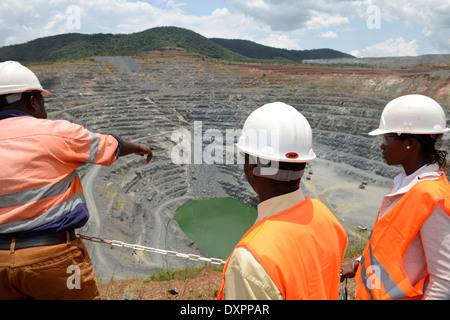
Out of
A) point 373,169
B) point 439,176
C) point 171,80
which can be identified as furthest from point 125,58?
point 439,176

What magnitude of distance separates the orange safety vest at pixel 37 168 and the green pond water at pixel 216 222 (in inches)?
519

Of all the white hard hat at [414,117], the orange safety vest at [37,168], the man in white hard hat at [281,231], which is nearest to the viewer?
the man in white hard hat at [281,231]

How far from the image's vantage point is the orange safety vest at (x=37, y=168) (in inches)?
64.4

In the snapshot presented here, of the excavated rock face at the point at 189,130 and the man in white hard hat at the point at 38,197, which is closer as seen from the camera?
the man in white hard hat at the point at 38,197

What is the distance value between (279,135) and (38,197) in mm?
1546

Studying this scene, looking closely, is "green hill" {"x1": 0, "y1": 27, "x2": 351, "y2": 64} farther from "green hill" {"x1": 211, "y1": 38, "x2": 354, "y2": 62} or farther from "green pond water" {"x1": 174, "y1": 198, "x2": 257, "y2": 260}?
"green pond water" {"x1": 174, "y1": 198, "x2": 257, "y2": 260}

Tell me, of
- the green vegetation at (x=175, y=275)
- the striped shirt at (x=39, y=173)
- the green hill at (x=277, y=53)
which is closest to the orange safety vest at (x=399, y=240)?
the striped shirt at (x=39, y=173)

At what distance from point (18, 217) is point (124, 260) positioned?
36.2ft

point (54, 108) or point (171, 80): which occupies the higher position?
point (171, 80)

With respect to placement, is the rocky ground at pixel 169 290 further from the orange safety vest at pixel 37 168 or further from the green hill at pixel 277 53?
the green hill at pixel 277 53

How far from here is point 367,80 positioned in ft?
92.2

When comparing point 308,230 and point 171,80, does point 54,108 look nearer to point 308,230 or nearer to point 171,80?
point 171,80

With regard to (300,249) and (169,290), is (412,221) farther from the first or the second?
(169,290)

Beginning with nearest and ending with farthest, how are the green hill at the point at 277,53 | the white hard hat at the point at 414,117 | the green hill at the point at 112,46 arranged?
the white hard hat at the point at 414,117 < the green hill at the point at 112,46 < the green hill at the point at 277,53
